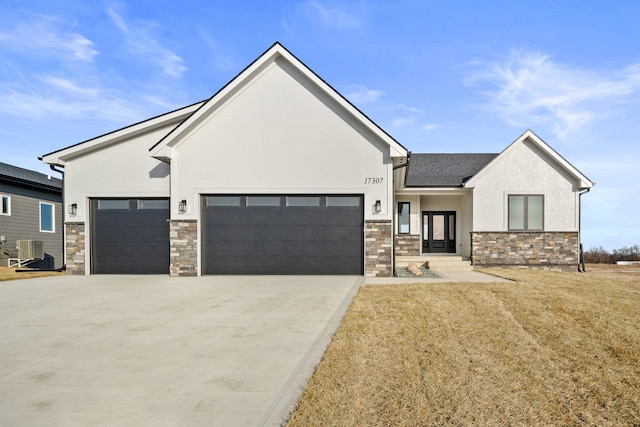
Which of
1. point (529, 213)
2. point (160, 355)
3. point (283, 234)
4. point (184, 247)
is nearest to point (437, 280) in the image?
point (283, 234)

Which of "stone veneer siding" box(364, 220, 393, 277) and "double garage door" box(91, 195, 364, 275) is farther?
"double garage door" box(91, 195, 364, 275)

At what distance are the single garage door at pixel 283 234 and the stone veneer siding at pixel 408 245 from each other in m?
5.86

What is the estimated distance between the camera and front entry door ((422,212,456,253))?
68.1 ft

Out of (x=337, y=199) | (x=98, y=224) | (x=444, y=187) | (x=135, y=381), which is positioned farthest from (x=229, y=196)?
(x=135, y=381)

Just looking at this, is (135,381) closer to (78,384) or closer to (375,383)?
(78,384)

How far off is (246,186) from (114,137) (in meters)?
5.14

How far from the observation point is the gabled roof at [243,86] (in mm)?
13945

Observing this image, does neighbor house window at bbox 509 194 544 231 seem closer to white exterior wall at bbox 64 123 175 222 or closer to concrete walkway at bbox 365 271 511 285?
concrete walkway at bbox 365 271 511 285

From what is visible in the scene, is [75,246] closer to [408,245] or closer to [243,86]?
[243,86]

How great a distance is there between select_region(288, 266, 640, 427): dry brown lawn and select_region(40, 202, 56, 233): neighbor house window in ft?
67.9

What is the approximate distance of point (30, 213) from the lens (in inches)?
872

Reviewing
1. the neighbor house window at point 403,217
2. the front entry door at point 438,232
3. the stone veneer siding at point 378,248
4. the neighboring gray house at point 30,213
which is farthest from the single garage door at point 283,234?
the neighboring gray house at point 30,213

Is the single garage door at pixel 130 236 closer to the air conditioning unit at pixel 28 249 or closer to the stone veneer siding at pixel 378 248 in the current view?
the air conditioning unit at pixel 28 249

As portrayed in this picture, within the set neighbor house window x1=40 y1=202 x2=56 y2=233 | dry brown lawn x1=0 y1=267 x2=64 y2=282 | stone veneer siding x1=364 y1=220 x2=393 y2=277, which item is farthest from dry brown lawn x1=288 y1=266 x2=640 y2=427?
neighbor house window x1=40 y1=202 x2=56 y2=233
